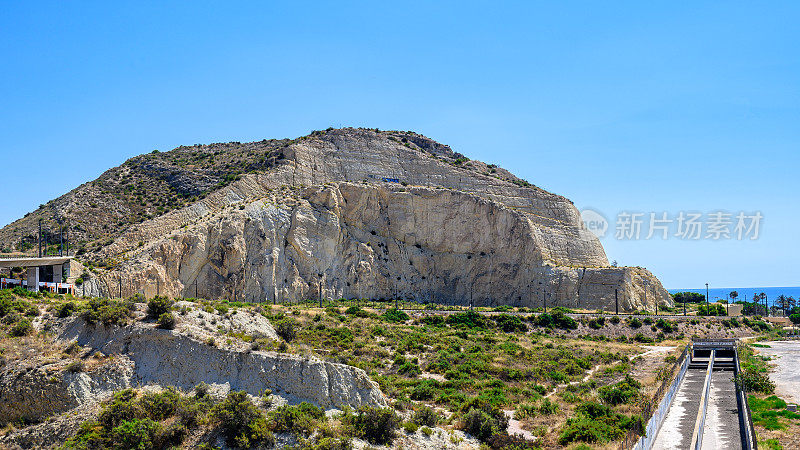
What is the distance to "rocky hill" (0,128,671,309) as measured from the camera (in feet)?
186

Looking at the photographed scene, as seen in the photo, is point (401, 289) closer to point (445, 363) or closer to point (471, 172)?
point (471, 172)

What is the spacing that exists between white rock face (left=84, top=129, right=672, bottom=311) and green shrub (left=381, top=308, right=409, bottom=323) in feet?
38.0

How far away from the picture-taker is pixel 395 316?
53188mm

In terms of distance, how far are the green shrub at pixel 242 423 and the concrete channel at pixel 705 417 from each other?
1163 centimetres

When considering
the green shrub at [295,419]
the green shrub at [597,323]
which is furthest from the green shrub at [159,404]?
the green shrub at [597,323]

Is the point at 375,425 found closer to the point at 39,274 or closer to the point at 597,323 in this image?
the point at 39,274

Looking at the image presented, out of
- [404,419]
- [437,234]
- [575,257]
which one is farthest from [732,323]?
[404,419]

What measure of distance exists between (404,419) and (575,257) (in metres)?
62.1

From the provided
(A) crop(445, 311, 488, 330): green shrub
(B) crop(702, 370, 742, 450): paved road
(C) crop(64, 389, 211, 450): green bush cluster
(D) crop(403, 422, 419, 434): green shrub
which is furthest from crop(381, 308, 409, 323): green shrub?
Result: (C) crop(64, 389, 211, 450): green bush cluster

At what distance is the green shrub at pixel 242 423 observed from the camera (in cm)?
1927

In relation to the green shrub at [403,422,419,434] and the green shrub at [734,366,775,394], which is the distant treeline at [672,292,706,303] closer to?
the green shrub at [734,366,775,394]

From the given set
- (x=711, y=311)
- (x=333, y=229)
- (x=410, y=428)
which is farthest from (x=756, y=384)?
(x=711, y=311)

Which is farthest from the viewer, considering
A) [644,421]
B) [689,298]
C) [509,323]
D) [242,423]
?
[689,298]

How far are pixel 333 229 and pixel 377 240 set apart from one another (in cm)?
707
